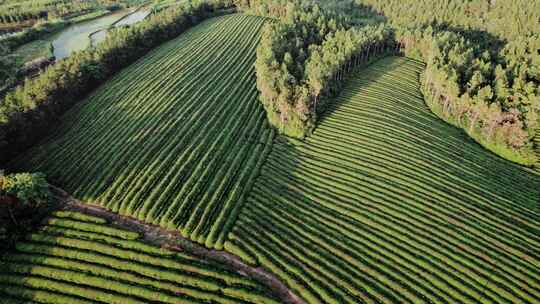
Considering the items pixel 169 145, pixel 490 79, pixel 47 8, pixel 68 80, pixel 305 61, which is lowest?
pixel 169 145

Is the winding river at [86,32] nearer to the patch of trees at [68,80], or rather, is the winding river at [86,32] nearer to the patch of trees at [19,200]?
the patch of trees at [68,80]

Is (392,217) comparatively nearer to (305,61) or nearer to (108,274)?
(108,274)

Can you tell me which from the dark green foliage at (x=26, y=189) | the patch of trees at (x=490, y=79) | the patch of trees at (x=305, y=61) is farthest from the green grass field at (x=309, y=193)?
the patch of trees at (x=490, y=79)

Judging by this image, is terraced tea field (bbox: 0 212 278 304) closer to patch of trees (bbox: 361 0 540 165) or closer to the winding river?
patch of trees (bbox: 361 0 540 165)

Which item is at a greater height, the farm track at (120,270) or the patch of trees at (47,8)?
the patch of trees at (47,8)

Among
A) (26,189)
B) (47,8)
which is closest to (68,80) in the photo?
(26,189)

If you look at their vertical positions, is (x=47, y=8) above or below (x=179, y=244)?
above
